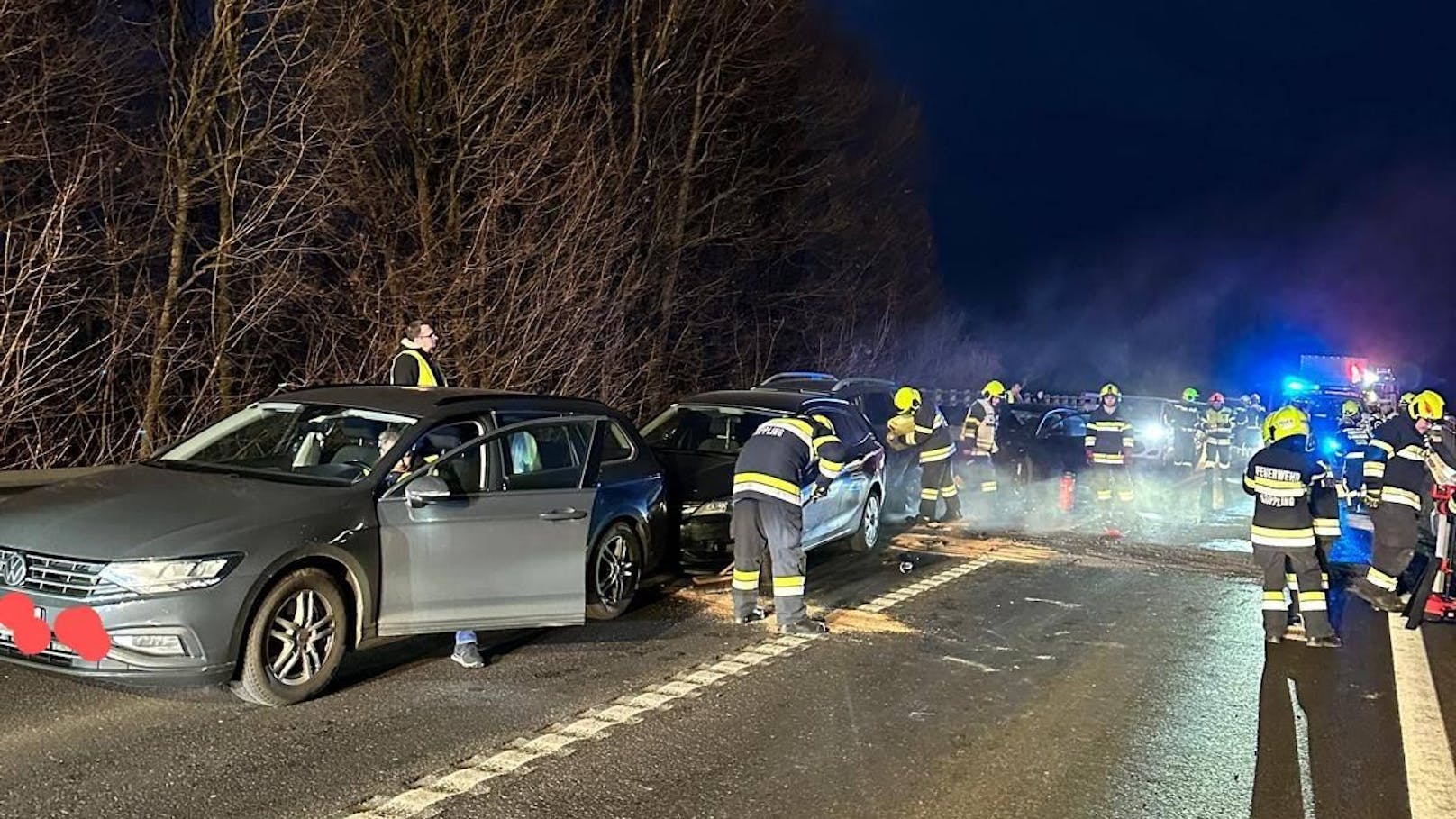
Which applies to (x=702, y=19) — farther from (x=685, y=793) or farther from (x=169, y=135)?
(x=685, y=793)

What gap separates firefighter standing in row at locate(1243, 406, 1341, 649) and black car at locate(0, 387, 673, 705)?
421cm

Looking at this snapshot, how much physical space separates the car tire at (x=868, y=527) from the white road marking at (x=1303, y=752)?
438cm

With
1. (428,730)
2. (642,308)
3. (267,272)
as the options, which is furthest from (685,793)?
(642,308)

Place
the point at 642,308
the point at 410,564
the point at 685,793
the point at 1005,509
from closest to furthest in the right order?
1. the point at 685,793
2. the point at 410,564
3. the point at 1005,509
4. the point at 642,308

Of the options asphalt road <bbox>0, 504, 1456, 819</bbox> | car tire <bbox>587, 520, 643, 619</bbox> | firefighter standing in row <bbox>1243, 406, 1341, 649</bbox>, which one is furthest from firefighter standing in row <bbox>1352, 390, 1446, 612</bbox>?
car tire <bbox>587, 520, 643, 619</bbox>

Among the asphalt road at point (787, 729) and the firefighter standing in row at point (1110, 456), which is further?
the firefighter standing in row at point (1110, 456)

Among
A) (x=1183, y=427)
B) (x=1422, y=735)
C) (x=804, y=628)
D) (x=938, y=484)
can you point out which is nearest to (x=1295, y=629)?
(x=1422, y=735)

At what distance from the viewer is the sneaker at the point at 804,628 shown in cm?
723

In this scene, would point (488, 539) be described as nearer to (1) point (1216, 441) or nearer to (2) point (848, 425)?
(2) point (848, 425)

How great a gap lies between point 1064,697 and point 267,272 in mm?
10340

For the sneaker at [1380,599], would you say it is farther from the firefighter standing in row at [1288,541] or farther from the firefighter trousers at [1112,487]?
the firefighter trousers at [1112,487]

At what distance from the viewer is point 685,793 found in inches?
174

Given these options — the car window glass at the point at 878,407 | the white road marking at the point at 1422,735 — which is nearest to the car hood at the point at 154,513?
the white road marking at the point at 1422,735

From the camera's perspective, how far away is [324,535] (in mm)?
5379
